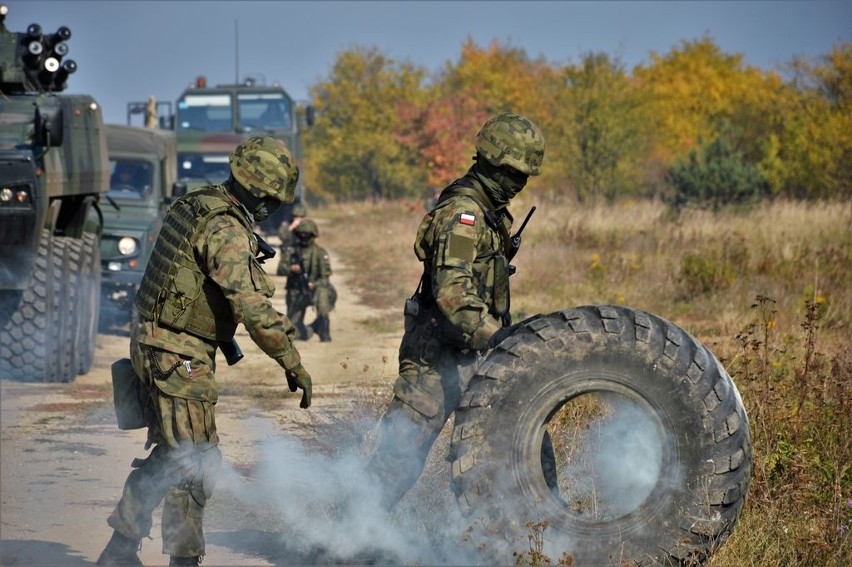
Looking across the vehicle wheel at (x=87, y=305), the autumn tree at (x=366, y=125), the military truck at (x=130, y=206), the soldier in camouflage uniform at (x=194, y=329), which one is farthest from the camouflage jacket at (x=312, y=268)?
the autumn tree at (x=366, y=125)

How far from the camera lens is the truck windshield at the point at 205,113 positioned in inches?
880

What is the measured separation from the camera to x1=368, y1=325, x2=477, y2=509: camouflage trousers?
492cm

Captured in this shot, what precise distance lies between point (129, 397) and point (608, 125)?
71.0 ft

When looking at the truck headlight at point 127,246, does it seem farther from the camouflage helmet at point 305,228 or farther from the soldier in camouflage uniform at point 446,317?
the soldier in camouflage uniform at point 446,317

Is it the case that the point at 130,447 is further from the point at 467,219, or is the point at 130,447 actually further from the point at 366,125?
the point at 366,125

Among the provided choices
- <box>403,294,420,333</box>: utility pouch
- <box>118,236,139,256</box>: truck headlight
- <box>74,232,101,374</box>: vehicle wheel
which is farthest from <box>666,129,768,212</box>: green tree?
<box>403,294,420,333</box>: utility pouch

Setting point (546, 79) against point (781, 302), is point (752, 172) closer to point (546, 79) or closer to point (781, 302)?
point (781, 302)

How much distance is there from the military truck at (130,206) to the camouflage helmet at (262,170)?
25.7ft

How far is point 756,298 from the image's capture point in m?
6.37

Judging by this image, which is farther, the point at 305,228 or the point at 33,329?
the point at 305,228

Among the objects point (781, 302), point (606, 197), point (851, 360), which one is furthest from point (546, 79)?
point (851, 360)

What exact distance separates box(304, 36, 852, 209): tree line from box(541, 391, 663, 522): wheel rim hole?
17452 millimetres

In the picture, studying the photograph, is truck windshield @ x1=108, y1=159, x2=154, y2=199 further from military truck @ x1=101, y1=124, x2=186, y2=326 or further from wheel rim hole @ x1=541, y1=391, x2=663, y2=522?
wheel rim hole @ x1=541, y1=391, x2=663, y2=522

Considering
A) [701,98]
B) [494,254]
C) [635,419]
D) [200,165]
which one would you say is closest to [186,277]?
[494,254]
